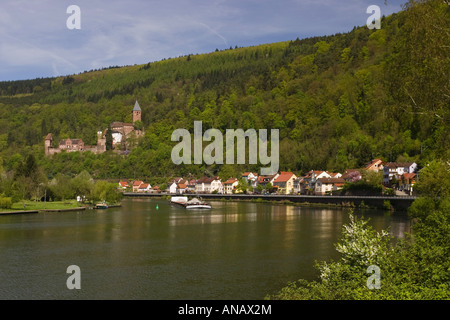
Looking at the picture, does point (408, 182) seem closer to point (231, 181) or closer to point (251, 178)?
point (251, 178)

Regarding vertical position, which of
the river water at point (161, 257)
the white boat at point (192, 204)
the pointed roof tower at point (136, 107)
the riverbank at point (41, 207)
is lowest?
the white boat at point (192, 204)

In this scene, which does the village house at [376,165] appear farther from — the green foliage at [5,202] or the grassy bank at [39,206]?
the green foliage at [5,202]

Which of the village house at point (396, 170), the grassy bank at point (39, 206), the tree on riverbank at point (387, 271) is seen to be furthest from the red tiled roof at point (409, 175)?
the tree on riverbank at point (387, 271)

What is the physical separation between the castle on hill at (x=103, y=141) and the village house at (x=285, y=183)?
86.4 metres

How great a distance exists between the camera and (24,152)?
170625 millimetres

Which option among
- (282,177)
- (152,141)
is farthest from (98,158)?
(282,177)

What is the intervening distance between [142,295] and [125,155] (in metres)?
148

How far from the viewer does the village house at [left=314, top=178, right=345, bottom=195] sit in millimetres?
87812

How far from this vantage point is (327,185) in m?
89.6

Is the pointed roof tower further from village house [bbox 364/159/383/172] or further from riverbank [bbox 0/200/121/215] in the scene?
village house [bbox 364/159/383/172]

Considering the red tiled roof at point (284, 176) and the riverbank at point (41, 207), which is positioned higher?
the red tiled roof at point (284, 176)

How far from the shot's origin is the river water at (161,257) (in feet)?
66.5

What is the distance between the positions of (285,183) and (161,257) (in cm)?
7510
